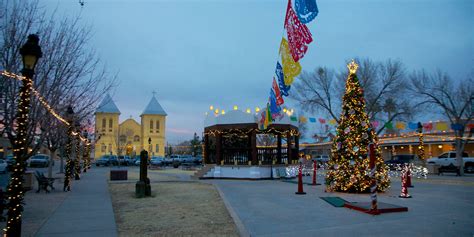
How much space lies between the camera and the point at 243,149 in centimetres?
2412

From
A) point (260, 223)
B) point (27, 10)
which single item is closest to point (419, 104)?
point (260, 223)

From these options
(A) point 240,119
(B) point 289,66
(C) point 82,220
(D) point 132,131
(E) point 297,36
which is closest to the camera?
(C) point 82,220

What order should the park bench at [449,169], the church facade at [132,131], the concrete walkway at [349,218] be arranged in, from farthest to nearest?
1. the church facade at [132,131]
2. the park bench at [449,169]
3. the concrete walkway at [349,218]

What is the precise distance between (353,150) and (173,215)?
8055 millimetres

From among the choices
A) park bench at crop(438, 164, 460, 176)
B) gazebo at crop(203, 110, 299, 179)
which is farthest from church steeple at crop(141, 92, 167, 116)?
park bench at crop(438, 164, 460, 176)

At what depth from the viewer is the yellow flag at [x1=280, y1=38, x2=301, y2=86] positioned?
1196cm

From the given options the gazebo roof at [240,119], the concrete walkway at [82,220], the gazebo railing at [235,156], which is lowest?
the concrete walkway at [82,220]

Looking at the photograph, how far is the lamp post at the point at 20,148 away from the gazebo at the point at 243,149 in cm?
1682

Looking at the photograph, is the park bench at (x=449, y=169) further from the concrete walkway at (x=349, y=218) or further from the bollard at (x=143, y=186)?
the bollard at (x=143, y=186)

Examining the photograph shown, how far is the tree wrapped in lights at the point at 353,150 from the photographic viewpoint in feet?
47.7

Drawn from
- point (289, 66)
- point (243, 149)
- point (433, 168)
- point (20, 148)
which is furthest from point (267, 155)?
point (20, 148)

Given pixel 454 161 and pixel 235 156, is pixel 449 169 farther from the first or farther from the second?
pixel 235 156

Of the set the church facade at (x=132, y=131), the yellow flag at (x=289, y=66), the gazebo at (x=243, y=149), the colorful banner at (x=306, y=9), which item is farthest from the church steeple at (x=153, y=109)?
the colorful banner at (x=306, y=9)

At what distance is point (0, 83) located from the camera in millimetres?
10781
